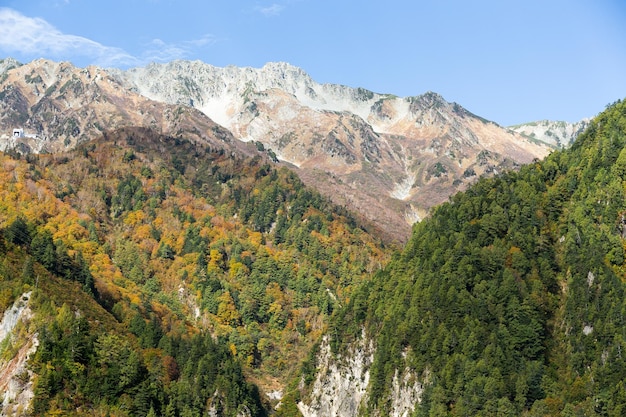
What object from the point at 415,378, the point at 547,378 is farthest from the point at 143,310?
the point at 547,378

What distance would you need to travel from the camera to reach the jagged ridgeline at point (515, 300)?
449 feet

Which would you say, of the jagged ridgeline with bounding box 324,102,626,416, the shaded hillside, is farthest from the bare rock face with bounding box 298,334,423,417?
the shaded hillside

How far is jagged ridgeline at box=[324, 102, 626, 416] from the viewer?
136875 mm

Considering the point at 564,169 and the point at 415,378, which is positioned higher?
the point at 564,169

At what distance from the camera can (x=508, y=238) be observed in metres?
170

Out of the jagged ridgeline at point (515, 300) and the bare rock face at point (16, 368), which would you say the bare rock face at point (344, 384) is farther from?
the bare rock face at point (16, 368)

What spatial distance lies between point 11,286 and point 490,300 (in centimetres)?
9458

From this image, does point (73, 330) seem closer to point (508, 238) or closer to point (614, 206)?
point (508, 238)

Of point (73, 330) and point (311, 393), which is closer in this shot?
point (73, 330)

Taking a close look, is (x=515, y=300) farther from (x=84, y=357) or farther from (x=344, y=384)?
(x=84, y=357)

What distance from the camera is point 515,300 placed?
502ft

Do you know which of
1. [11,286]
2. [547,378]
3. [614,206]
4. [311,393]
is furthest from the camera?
[311,393]

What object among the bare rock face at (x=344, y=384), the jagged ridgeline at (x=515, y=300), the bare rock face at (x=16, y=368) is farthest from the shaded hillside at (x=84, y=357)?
the jagged ridgeline at (x=515, y=300)

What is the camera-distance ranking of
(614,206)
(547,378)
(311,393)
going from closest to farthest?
(547,378) < (614,206) < (311,393)
